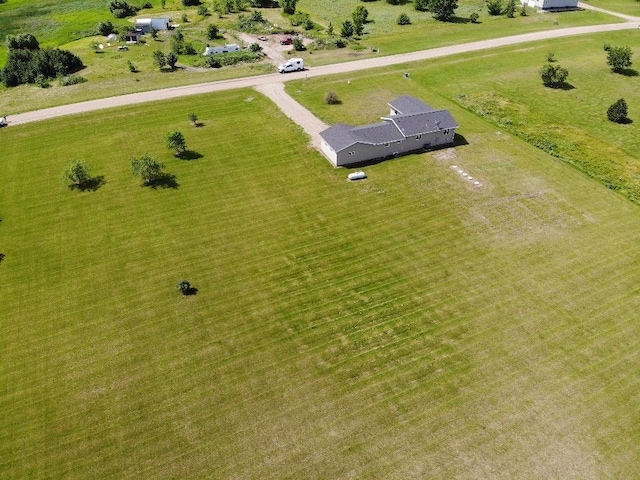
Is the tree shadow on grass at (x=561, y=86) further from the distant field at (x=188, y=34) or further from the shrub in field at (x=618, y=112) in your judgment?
the distant field at (x=188, y=34)

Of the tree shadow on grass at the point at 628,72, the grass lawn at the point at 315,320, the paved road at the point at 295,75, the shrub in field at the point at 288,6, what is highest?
the shrub in field at the point at 288,6

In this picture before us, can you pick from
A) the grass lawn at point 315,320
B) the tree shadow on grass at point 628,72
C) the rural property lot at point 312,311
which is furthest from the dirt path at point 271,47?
the tree shadow on grass at point 628,72

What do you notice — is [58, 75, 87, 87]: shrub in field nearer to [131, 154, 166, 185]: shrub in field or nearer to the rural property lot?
the rural property lot

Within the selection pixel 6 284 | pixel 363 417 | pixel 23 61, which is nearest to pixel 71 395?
pixel 6 284

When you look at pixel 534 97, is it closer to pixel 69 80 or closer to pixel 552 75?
pixel 552 75

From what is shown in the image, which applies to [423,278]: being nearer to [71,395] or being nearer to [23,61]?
[71,395]
